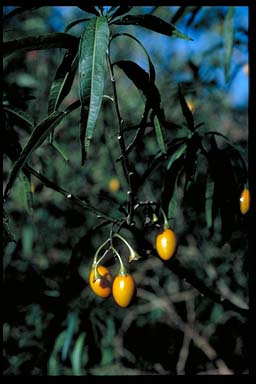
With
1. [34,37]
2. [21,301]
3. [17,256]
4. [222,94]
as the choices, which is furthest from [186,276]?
[222,94]

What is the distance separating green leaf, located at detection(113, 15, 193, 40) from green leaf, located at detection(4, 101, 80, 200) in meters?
0.19

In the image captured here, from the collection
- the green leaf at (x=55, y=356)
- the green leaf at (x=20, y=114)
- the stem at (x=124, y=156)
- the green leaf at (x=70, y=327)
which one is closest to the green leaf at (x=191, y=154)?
the stem at (x=124, y=156)

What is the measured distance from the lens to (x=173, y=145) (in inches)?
48.3

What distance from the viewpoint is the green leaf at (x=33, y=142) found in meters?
0.81

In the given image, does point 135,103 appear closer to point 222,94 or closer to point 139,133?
point 222,94

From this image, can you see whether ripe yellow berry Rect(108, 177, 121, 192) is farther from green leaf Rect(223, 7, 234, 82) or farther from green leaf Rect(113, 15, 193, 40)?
green leaf Rect(113, 15, 193, 40)

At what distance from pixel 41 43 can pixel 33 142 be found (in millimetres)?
152

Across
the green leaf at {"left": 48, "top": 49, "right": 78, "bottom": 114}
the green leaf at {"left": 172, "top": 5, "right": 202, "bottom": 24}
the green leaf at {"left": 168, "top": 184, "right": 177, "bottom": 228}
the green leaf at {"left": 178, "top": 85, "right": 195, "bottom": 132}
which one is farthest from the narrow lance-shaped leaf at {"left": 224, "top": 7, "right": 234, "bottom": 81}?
the green leaf at {"left": 48, "top": 49, "right": 78, "bottom": 114}

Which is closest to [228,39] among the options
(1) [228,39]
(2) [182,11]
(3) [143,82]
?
(1) [228,39]

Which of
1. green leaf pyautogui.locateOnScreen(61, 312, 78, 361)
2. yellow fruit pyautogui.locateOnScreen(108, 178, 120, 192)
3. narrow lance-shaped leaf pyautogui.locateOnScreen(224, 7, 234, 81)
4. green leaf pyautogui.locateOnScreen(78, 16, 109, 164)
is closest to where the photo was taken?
green leaf pyautogui.locateOnScreen(78, 16, 109, 164)

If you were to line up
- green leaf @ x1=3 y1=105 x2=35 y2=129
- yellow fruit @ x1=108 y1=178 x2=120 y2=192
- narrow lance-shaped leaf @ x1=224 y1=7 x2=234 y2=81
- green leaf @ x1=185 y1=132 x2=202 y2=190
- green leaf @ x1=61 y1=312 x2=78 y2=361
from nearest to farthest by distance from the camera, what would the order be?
green leaf @ x1=3 y1=105 x2=35 y2=129, green leaf @ x1=185 y1=132 x2=202 y2=190, narrow lance-shaped leaf @ x1=224 y1=7 x2=234 y2=81, green leaf @ x1=61 y1=312 x2=78 y2=361, yellow fruit @ x1=108 y1=178 x2=120 y2=192

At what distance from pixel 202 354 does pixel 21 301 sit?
3.44 ft

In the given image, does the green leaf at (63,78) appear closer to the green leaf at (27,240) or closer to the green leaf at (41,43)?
the green leaf at (41,43)

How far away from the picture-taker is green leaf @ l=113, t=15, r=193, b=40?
900 millimetres
